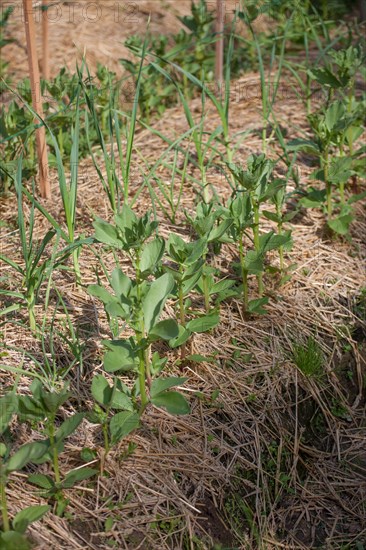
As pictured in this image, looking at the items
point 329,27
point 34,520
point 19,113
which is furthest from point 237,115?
point 34,520

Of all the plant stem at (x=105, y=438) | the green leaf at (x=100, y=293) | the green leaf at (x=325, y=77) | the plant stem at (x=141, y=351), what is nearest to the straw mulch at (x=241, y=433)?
the plant stem at (x=105, y=438)

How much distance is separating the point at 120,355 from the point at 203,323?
0.36m

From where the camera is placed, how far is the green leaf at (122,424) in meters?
1.97

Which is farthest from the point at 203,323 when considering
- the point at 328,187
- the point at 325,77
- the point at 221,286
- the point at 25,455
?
the point at 325,77

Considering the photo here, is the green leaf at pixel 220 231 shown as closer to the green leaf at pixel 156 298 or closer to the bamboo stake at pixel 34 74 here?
the green leaf at pixel 156 298

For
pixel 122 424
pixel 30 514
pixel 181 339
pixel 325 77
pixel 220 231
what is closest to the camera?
pixel 30 514

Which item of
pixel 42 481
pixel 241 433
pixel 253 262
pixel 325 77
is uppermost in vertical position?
pixel 325 77

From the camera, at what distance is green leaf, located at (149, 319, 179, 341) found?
6.44 ft

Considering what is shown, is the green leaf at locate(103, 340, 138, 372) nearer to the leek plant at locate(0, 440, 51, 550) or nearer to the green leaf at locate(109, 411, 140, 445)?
the green leaf at locate(109, 411, 140, 445)

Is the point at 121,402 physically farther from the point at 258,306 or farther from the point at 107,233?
the point at 258,306

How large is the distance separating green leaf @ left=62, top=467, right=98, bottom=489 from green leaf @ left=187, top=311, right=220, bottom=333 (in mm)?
550

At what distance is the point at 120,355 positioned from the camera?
6.64ft

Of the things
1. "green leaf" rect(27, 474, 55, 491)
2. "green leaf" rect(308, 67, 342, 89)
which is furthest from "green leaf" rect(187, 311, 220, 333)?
"green leaf" rect(308, 67, 342, 89)

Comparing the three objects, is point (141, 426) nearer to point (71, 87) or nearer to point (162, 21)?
point (71, 87)
